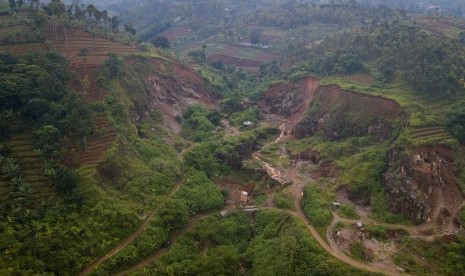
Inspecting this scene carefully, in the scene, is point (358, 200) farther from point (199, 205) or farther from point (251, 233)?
point (199, 205)

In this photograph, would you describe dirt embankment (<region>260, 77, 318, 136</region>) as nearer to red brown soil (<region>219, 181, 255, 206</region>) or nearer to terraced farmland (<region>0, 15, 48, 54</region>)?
red brown soil (<region>219, 181, 255, 206</region>)

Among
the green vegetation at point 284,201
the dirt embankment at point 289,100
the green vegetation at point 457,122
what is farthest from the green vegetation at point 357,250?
the dirt embankment at point 289,100

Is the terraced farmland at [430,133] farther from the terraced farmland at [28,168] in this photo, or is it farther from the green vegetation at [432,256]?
the terraced farmland at [28,168]

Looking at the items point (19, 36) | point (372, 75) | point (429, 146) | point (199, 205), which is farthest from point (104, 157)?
point (372, 75)

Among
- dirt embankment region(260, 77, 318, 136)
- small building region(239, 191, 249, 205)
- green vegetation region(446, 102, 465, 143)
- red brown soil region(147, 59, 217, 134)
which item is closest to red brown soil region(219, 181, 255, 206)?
small building region(239, 191, 249, 205)

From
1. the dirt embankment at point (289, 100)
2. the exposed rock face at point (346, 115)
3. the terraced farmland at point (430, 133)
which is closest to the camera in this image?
the terraced farmland at point (430, 133)

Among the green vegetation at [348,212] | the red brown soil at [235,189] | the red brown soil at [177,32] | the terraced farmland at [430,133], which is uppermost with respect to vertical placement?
the red brown soil at [177,32]

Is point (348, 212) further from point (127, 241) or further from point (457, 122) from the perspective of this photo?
point (127, 241)
